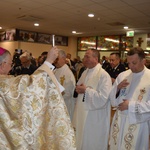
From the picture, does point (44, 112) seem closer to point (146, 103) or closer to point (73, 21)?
point (146, 103)

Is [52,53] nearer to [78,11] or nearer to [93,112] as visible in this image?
[93,112]

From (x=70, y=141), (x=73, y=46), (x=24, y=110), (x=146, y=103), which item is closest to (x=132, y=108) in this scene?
(x=146, y=103)

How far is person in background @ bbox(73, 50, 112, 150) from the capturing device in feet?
10.5

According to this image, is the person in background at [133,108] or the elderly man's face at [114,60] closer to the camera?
the person in background at [133,108]

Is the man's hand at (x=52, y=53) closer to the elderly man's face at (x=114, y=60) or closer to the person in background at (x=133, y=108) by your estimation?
the person in background at (x=133, y=108)

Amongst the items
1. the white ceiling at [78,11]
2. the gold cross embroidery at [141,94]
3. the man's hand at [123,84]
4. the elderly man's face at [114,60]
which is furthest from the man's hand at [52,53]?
the white ceiling at [78,11]

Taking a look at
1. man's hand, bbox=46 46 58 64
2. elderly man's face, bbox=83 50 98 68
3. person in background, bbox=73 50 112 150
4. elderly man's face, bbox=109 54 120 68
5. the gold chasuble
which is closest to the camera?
the gold chasuble

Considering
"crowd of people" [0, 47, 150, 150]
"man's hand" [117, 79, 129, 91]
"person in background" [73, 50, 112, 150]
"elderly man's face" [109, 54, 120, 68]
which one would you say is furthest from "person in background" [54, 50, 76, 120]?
"elderly man's face" [109, 54, 120, 68]

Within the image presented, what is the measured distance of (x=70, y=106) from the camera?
404 cm

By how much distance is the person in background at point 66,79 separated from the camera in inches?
154

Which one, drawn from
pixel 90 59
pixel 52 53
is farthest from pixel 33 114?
pixel 90 59

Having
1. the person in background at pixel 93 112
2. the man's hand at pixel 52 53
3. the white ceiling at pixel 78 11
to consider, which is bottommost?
the person in background at pixel 93 112

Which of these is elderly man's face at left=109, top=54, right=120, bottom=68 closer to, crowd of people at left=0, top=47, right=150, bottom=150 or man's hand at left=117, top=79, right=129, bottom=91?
crowd of people at left=0, top=47, right=150, bottom=150

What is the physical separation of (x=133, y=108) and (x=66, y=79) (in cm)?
171
